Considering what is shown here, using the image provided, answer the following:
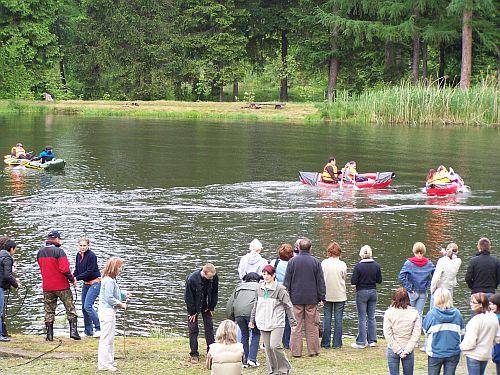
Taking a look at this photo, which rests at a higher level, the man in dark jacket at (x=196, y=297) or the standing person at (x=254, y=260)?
the standing person at (x=254, y=260)

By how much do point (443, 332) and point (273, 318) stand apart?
8.71ft

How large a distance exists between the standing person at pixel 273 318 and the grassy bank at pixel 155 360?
424 millimetres

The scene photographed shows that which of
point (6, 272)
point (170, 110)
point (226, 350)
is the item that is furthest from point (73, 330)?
point (170, 110)

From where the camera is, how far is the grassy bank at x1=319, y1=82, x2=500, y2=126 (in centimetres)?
6228

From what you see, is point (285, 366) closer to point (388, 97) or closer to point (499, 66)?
point (388, 97)

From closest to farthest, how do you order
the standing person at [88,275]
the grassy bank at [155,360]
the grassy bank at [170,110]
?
the grassy bank at [155,360]
the standing person at [88,275]
the grassy bank at [170,110]

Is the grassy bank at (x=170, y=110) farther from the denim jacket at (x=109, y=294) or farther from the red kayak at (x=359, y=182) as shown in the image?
the denim jacket at (x=109, y=294)

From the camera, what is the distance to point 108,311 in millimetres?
14531

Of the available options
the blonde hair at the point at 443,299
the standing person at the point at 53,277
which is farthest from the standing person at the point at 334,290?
the standing person at the point at 53,277

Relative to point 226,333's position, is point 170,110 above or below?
above

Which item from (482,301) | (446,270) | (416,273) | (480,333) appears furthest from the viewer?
(416,273)

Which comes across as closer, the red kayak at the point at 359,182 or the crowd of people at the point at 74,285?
the crowd of people at the point at 74,285

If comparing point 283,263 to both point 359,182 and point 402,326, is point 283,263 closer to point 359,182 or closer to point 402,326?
point 402,326

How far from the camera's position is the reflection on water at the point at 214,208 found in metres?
22.8
